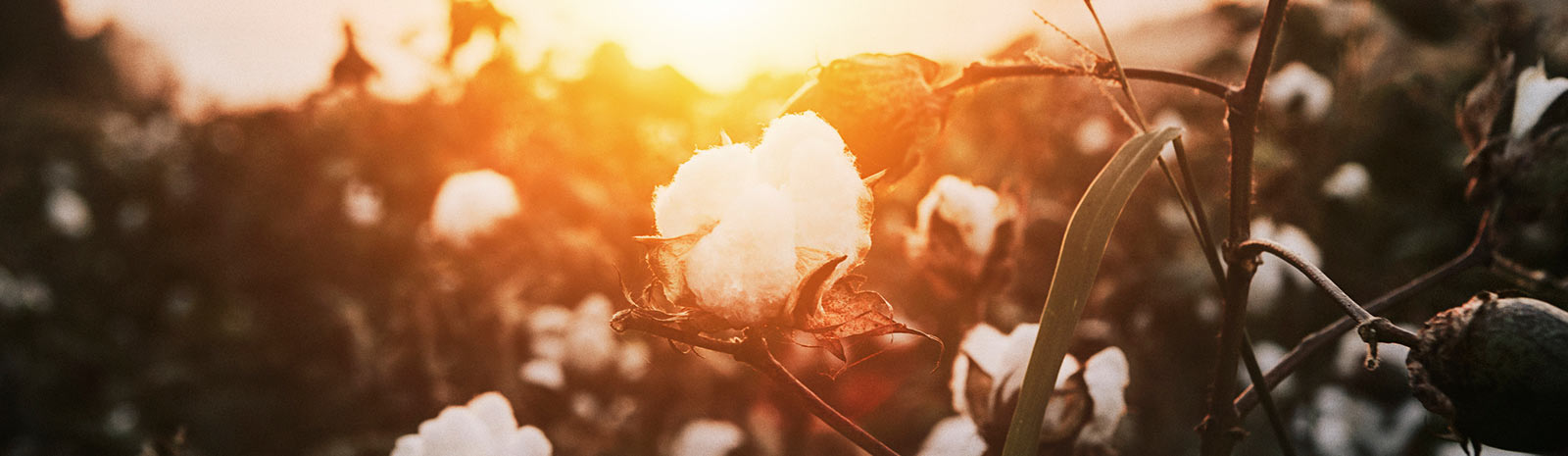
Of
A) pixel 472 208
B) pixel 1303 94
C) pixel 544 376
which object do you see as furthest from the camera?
pixel 472 208

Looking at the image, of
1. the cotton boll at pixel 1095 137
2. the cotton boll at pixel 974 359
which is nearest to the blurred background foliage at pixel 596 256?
the cotton boll at pixel 1095 137

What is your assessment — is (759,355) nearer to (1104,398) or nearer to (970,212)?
(1104,398)

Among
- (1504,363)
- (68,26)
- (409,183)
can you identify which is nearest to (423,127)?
(409,183)

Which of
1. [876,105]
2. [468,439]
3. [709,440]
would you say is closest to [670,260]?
[876,105]

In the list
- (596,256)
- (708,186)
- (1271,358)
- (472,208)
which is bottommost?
(1271,358)

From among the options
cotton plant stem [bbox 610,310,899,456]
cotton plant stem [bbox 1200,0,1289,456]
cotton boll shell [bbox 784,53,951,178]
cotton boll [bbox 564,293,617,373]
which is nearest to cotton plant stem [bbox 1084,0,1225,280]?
cotton plant stem [bbox 1200,0,1289,456]

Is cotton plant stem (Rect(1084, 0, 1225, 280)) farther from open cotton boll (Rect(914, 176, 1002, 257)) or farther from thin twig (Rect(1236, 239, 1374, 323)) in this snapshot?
open cotton boll (Rect(914, 176, 1002, 257))
